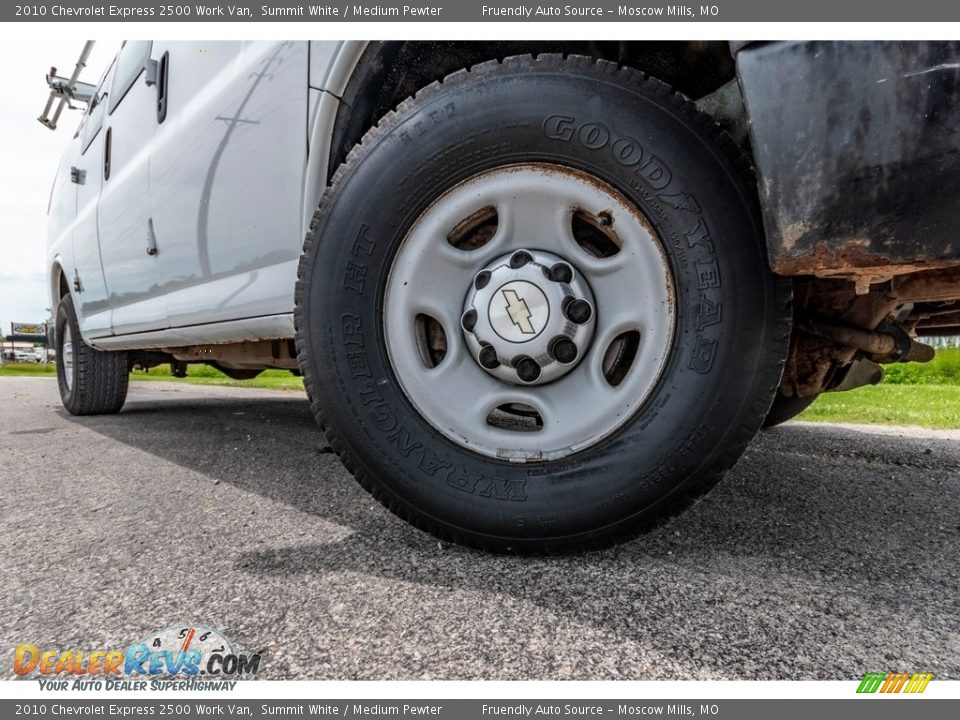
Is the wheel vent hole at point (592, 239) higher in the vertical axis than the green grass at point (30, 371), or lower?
higher

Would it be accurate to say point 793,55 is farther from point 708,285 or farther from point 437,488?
point 437,488

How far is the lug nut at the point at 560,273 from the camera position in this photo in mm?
1140

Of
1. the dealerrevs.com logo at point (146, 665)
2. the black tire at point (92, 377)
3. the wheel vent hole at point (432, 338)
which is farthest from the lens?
the black tire at point (92, 377)

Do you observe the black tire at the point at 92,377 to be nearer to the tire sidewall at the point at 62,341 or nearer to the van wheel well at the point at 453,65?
the tire sidewall at the point at 62,341

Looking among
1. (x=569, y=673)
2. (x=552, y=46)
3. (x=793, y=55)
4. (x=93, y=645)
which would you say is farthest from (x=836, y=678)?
(x=552, y=46)

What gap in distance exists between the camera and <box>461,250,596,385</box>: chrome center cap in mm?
1130

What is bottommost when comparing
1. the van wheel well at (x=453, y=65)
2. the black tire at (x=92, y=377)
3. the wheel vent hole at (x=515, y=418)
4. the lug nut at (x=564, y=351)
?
the black tire at (x=92, y=377)

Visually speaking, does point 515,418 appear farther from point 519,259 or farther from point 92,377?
point 92,377

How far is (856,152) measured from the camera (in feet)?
2.88

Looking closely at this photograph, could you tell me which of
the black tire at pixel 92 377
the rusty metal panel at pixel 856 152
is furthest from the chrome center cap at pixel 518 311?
the black tire at pixel 92 377

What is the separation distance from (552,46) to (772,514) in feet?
4.41

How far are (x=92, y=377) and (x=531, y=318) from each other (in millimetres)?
3794

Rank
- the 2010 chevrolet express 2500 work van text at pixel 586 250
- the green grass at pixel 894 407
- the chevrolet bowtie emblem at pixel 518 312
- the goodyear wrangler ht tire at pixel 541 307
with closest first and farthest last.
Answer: the 2010 chevrolet express 2500 work van text at pixel 586 250 < the goodyear wrangler ht tire at pixel 541 307 < the chevrolet bowtie emblem at pixel 518 312 < the green grass at pixel 894 407

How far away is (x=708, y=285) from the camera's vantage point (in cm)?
104
